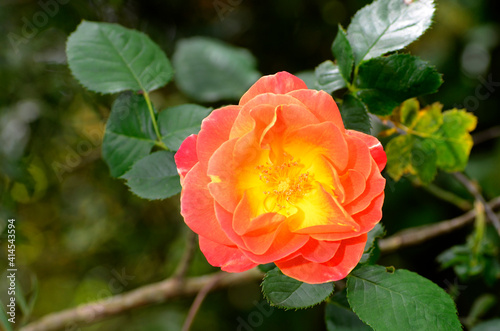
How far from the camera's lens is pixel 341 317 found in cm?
88

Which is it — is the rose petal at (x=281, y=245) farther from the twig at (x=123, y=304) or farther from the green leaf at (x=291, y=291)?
the twig at (x=123, y=304)

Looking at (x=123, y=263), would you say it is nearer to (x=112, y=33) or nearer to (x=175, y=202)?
(x=175, y=202)

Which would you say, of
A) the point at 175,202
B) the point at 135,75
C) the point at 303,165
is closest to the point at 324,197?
the point at 303,165

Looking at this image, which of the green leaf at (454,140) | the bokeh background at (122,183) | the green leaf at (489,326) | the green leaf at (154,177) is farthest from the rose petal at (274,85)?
the bokeh background at (122,183)

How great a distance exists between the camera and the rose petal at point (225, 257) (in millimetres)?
654

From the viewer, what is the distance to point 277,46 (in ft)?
6.50

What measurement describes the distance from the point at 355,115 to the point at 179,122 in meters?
0.36

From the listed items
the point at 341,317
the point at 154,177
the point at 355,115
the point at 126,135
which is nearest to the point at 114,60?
the point at 126,135

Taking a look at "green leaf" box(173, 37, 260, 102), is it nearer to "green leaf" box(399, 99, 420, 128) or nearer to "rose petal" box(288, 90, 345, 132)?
"green leaf" box(399, 99, 420, 128)

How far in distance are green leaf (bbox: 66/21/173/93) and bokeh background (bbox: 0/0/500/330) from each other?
615mm

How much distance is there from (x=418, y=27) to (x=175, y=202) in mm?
1480

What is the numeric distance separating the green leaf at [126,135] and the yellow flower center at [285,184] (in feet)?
0.90

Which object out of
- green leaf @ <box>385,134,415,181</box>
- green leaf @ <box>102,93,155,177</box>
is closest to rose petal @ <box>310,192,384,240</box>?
green leaf @ <box>385,134,415,181</box>

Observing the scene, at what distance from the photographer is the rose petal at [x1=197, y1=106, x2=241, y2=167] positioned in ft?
2.14
